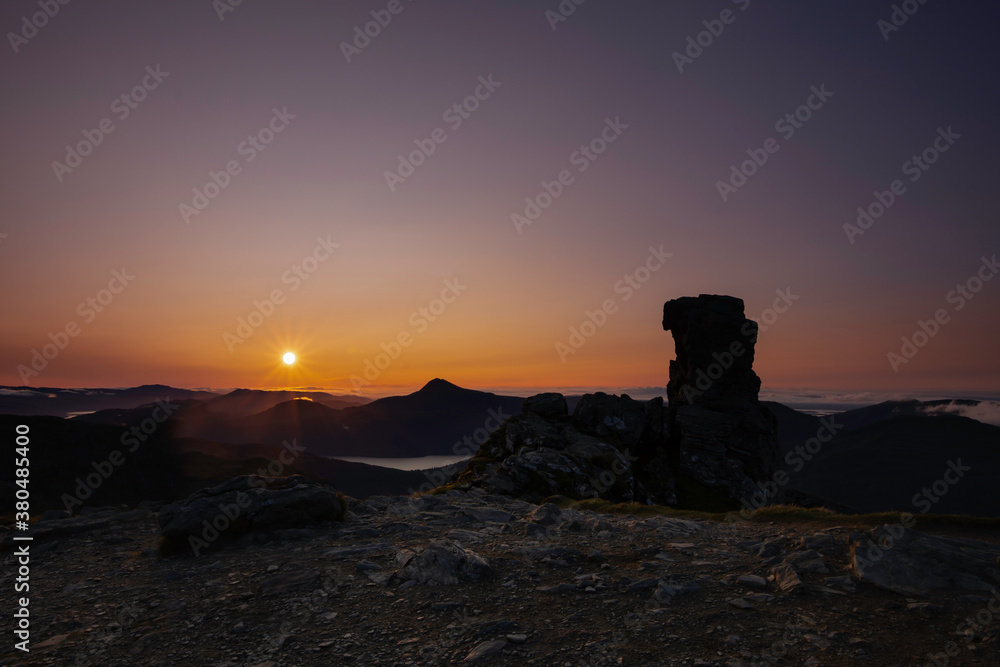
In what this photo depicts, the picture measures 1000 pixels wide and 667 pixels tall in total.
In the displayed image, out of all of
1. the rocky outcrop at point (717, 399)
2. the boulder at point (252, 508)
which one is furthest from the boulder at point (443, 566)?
the rocky outcrop at point (717, 399)

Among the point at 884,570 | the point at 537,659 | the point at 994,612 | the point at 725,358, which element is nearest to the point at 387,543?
the point at 537,659

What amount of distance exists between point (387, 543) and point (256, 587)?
4.38 meters

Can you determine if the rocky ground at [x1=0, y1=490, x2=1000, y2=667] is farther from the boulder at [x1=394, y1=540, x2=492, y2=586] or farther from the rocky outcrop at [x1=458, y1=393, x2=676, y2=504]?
the rocky outcrop at [x1=458, y1=393, x2=676, y2=504]

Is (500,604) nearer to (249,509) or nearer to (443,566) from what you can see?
(443,566)

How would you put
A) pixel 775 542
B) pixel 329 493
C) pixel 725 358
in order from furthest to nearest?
pixel 725 358 → pixel 329 493 → pixel 775 542

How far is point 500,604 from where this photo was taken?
11141mm

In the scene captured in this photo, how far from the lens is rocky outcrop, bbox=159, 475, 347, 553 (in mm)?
16766

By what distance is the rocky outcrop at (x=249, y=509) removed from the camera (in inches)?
660

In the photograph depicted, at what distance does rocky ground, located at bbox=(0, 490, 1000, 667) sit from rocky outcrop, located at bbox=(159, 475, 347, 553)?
771 mm

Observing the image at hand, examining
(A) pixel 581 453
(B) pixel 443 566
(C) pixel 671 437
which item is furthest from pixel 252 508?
(C) pixel 671 437

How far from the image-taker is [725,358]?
91.2 meters

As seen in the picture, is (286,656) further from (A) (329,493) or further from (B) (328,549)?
(A) (329,493)

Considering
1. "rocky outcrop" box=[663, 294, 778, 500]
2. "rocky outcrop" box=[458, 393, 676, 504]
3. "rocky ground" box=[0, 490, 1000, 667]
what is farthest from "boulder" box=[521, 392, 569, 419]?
"rocky ground" box=[0, 490, 1000, 667]

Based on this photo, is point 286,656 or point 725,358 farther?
point 725,358
